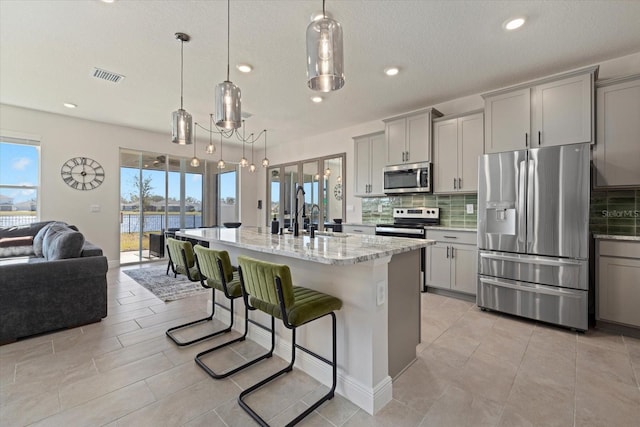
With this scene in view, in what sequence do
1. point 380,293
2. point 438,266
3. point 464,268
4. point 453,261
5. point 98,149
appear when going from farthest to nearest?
point 98,149 → point 438,266 → point 453,261 → point 464,268 → point 380,293

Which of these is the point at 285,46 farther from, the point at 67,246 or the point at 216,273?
the point at 67,246

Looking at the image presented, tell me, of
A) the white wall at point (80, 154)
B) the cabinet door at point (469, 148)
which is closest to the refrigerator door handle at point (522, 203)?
the cabinet door at point (469, 148)

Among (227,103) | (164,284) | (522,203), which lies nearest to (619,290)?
(522,203)

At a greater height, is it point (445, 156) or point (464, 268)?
point (445, 156)

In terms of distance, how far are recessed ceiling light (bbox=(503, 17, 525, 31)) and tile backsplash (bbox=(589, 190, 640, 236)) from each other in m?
2.03

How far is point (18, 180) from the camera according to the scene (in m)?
4.91

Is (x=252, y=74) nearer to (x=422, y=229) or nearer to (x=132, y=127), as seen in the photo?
(x=422, y=229)

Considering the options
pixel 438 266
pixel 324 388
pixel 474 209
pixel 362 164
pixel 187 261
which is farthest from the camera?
pixel 362 164

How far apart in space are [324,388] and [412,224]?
9.87 feet

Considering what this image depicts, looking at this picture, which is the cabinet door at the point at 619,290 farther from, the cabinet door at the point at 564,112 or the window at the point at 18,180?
the window at the point at 18,180

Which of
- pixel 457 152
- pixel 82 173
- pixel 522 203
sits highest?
pixel 457 152

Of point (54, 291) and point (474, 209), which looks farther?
point (474, 209)

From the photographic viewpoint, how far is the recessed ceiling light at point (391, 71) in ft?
10.9

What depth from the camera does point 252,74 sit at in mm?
3502
